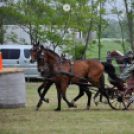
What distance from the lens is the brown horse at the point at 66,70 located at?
11.4 m

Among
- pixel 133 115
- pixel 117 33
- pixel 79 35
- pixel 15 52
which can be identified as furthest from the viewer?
pixel 117 33

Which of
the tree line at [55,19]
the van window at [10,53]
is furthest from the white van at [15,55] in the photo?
the tree line at [55,19]

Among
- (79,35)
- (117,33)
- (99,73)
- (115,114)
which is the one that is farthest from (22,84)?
(117,33)

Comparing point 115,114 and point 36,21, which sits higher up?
point 36,21

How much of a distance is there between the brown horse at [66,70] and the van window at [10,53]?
38.9 feet

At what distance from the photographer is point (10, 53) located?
918 inches

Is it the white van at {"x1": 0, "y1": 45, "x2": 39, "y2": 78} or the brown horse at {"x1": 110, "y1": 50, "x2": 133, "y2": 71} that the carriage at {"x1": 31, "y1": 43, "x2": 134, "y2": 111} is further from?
the white van at {"x1": 0, "y1": 45, "x2": 39, "y2": 78}

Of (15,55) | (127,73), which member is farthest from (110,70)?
(15,55)

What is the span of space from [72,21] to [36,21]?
2.04 metres

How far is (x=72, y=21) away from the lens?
24.0 m

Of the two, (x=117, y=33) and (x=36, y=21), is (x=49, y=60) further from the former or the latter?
(x=117, y=33)

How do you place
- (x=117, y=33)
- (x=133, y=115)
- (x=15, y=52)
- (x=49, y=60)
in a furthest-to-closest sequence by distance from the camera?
(x=117, y=33)
(x=15, y=52)
(x=49, y=60)
(x=133, y=115)

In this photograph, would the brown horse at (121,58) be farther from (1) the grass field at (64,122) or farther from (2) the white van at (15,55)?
(2) the white van at (15,55)

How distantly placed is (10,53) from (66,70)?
12.2 m
